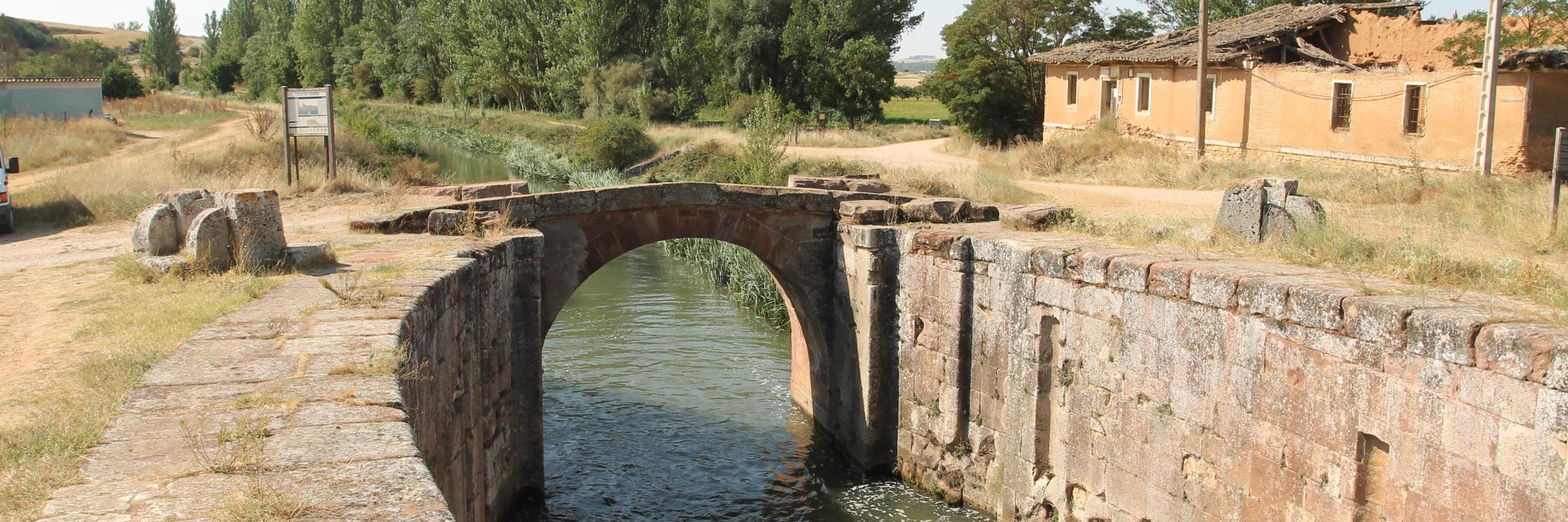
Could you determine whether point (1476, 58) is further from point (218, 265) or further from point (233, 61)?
point (233, 61)

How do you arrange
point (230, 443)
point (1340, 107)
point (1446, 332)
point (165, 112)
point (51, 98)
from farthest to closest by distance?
1. point (165, 112)
2. point (51, 98)
3. point (1340, 107)
4. point (1446, 332)
5. point (230, 443)

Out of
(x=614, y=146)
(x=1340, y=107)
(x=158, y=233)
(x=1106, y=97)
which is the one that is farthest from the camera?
(x=614, y=146)

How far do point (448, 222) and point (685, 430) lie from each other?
376 centimetres

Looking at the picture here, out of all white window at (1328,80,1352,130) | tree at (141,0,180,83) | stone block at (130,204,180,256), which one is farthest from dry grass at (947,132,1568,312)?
tree at (141,0,180,83)

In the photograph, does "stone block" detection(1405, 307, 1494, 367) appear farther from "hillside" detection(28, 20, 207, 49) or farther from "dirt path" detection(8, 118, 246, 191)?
"hillside" detection(28, 20, 207, 49)

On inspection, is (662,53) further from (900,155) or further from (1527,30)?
(1527,30)

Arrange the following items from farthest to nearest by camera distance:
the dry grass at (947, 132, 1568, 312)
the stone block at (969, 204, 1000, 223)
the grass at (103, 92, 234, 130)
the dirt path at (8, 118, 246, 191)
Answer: the grass at (103, 92, 234, 130)
the dirt path at (8, 118, 246, 191)
the stone block at (969, 204, 1000, 223)
the dry grass at (947, 132, 1568, 312)

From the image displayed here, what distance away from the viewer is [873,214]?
1148 centimetres

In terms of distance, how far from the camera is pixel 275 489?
3.79m

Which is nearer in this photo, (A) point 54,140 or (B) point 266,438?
(B) point 266,438

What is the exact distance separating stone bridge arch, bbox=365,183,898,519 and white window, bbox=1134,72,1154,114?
542 inches

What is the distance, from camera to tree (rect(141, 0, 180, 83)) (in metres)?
79.7

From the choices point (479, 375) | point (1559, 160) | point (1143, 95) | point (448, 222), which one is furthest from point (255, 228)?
point (1143, 95)

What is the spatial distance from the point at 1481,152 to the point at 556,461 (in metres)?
13.5
